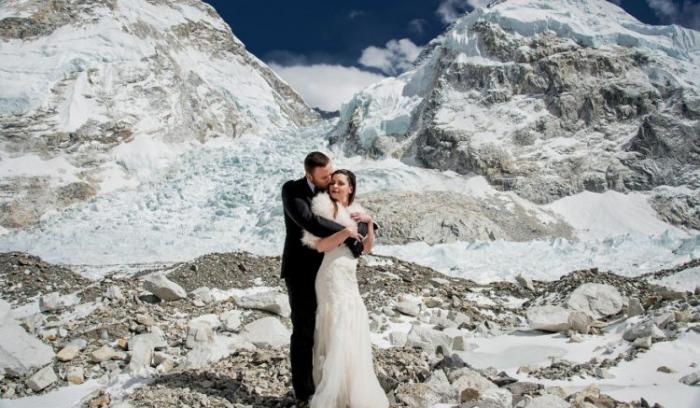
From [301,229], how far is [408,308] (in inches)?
227

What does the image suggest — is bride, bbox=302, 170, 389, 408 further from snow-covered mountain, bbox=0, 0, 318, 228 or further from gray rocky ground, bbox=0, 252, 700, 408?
snow-covered mountain, bbox=0, 0, 318, 228

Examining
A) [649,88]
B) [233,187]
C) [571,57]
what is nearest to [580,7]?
[571,57]

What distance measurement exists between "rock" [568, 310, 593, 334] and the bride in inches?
170

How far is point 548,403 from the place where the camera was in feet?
10.6

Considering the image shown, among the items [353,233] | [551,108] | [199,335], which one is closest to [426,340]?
[199,335]

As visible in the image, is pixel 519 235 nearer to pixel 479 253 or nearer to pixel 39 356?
pixel 479 253

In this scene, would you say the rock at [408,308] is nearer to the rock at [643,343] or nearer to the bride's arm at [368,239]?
the rock at [643,343]

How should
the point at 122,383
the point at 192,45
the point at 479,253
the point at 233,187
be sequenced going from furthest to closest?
the point at 192,45 → the point at 233,187 → the point at 479,253 → the point at 122,383

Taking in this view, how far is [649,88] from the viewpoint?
42.3m

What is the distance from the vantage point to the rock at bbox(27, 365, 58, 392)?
4.57 m

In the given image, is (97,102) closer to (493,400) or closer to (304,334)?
(304,334)

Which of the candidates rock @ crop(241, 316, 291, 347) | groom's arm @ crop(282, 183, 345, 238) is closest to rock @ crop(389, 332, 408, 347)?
rock @ crop(241, 316, 291, 347)

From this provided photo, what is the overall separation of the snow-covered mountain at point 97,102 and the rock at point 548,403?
39.3 m

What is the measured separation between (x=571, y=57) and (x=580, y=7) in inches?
344
